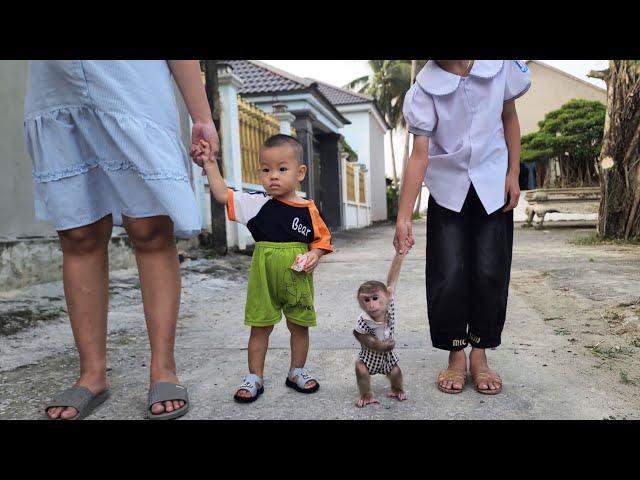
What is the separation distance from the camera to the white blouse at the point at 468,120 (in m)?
1.91

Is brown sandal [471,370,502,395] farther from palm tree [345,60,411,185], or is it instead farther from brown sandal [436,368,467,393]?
palm tree [345,60,411,185]

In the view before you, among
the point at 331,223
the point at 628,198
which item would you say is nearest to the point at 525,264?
the point at 628,198

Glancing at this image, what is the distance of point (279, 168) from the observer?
1949 millimetres

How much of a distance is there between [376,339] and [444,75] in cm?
100

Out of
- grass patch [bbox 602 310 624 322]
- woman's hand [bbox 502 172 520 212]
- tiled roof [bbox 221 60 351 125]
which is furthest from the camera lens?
tiled roof [bbox 221 60 351 125]

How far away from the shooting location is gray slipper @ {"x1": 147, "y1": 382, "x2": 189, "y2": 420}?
66.1 inches

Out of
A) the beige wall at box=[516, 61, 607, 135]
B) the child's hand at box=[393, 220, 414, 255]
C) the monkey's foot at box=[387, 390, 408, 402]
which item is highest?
the beige wall at box=[516, 61, 607, 135]

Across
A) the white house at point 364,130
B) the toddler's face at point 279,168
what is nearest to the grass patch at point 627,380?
the toddler's face at point 279,168

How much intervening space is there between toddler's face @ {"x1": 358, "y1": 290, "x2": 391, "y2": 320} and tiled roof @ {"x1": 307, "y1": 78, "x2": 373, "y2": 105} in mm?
19087

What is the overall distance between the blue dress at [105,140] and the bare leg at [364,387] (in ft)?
2.46

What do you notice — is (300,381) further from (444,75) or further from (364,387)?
(444,75)

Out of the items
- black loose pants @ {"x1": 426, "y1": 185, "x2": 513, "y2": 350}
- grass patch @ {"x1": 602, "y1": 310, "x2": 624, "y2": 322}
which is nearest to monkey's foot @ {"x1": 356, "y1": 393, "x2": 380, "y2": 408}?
black loose pants @ {"x1": 426, "y1": 185, "x2": 513, "y2": 350}

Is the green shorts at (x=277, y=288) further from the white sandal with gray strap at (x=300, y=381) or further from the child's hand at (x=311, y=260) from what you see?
the white sandal with gray strap at (x=300, y=381)

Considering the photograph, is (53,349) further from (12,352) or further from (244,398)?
(244,398)
